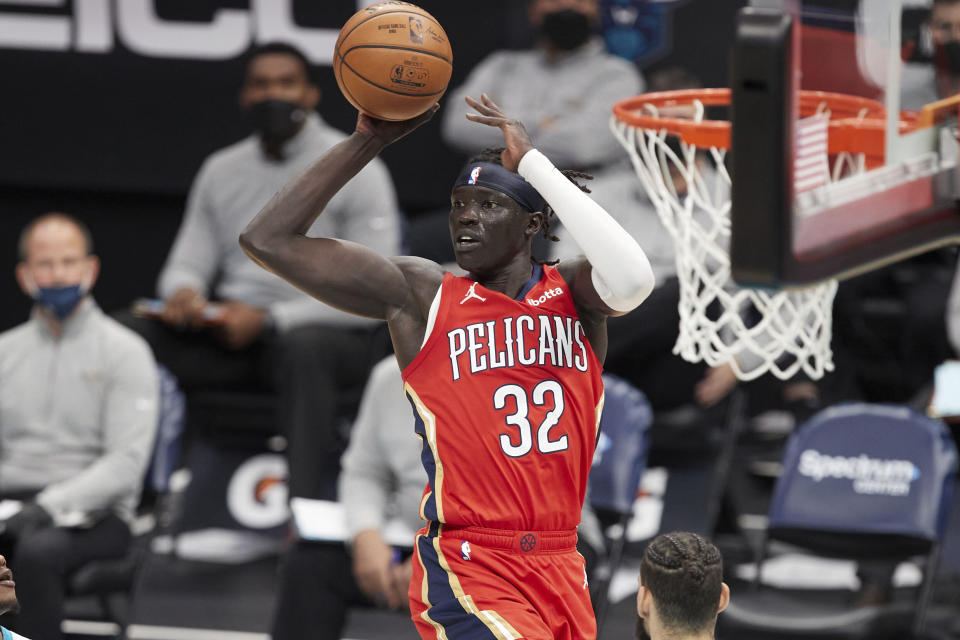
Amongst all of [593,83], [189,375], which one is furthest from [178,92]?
[593,83]

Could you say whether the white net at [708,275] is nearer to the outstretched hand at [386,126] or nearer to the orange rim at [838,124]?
the orange rim at [838,124]

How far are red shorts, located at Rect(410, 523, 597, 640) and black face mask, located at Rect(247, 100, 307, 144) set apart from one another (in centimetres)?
375

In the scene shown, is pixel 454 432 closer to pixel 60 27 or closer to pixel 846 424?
pixel 846 424

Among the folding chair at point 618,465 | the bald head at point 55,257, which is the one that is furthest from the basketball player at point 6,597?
the bald head at point 55,257

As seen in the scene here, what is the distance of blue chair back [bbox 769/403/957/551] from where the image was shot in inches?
233

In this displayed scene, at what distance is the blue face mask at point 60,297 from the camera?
6441 mm

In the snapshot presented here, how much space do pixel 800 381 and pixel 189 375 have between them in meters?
2.92

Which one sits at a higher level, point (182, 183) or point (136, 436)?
point (182, 183)

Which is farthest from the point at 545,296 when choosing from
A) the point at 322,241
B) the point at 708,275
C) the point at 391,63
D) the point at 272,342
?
the point at 272,342

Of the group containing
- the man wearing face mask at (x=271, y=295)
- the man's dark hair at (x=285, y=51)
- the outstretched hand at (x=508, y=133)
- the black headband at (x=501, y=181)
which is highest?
the man's dark hair at (x=285, y=51)

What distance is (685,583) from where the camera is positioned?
345 cm

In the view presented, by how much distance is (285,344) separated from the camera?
6777 mm

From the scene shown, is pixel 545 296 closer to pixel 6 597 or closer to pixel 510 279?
pixel 510 279

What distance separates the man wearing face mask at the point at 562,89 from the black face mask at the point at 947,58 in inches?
115
